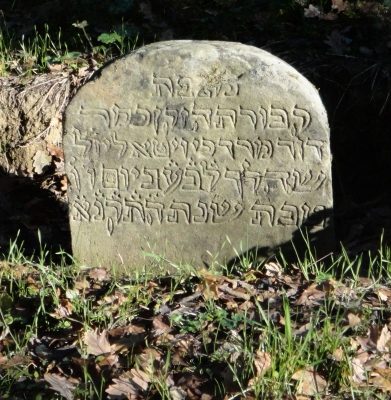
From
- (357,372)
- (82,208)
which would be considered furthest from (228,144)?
(357,372)

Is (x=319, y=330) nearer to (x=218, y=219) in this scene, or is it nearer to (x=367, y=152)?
(x=218, y=219)

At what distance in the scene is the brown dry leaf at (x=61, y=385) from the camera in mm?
2920

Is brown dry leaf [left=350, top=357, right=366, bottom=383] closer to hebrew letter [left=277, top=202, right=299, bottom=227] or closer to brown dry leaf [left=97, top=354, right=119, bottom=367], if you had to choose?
brown dry leaf [left=97, top=354, right=119, bottom=367]

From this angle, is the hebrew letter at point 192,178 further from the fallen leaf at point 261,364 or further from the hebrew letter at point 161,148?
the fallen leaf at point 261,364

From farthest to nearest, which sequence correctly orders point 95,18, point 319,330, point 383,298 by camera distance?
point 95,18 < point 383,298 < point 319,330

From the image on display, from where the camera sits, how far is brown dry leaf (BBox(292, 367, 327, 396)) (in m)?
2.88

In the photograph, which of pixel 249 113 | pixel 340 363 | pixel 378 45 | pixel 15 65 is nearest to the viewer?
pixel 340 363

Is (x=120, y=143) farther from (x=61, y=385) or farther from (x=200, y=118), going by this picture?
(x=61, y=385)

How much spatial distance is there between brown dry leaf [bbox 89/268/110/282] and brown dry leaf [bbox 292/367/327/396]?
141cm

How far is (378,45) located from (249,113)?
1.70m

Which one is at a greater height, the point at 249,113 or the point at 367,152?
the point at 249,113

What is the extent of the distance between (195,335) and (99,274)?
0.98m

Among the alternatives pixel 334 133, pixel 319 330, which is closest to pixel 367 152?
pixel 334 133

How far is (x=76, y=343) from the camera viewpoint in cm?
323
